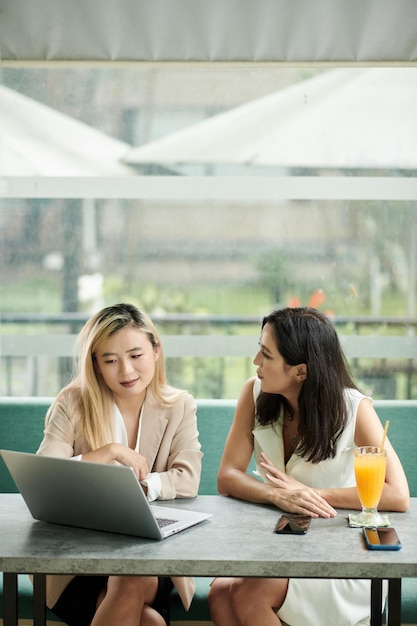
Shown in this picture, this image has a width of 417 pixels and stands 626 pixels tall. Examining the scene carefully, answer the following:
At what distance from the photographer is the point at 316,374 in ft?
7.50

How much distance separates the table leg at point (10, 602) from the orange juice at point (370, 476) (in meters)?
0.77

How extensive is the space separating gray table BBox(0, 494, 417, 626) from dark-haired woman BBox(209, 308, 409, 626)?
5.7 inches

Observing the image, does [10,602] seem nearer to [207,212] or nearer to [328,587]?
[328,587]

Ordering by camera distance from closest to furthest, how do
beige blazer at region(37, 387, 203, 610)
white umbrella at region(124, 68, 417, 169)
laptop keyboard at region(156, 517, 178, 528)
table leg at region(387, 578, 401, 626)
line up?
1. table leg at region(387, 578, 401, 626)
2. laptop keyboard at region(156, 517, 178, 528)
3. beige blazer at region(37, 387, 203, 610)
4. white umbrella at region(124, 68, 417, 169)

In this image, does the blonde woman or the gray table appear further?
the blonde woman

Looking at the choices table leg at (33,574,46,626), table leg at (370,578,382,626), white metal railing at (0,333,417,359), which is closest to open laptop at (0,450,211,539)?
table leg at (33,574,46,626)

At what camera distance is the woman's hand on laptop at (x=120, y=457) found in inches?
86.3

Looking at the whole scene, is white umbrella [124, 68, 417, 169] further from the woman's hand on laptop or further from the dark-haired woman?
the woman's hand on laptop

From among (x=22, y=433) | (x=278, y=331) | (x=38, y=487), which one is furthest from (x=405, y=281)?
(x=38, y=487)

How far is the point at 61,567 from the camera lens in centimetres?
167

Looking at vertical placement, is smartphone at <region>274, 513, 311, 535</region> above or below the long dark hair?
below

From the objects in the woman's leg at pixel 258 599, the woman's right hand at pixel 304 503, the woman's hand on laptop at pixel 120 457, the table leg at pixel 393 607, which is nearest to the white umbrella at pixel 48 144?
the woman's hand on laptop at pixel 120 457

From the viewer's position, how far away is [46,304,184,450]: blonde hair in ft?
7.73

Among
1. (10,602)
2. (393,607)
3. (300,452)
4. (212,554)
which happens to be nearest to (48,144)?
(300,452)
